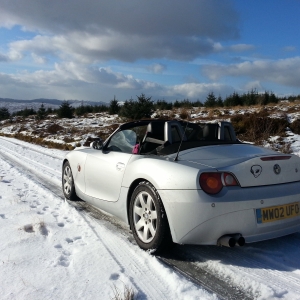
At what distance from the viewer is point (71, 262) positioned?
3.02 metres

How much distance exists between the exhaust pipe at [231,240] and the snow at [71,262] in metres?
0.46

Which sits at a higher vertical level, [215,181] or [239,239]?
[215,181]

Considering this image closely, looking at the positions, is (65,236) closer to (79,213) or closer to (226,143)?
(79,213)

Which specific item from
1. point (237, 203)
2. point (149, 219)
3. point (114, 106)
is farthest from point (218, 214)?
point (114, 106)

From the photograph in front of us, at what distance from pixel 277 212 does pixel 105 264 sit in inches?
63.6

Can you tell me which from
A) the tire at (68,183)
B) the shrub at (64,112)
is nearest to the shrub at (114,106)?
the shrub at (64,112)

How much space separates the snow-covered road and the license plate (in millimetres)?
405

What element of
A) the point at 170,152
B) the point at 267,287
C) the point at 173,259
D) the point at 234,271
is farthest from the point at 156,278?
the point at 170,152

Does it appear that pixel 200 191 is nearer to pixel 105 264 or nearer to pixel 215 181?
pixel 215 181

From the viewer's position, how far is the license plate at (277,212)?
9.52 ft

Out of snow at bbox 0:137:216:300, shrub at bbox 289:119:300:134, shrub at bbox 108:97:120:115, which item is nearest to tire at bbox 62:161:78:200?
snow at bbox 0:137:216:300

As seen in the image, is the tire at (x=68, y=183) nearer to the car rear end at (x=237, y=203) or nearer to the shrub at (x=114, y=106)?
the car rear end at (x=237, y=203)

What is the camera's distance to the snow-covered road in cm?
252

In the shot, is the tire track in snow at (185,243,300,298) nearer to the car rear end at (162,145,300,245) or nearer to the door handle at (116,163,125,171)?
the car rear end at (162,145,300,245)
